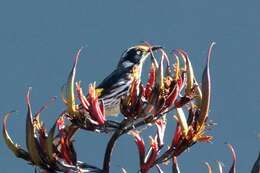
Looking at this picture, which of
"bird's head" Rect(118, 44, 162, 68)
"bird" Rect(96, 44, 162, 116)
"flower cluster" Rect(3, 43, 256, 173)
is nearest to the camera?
"flower cluster" Rect(3, 43, 256, 173)

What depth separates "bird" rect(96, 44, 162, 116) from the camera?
3709mm

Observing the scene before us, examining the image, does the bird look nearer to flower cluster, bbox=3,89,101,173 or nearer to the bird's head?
the bird's head

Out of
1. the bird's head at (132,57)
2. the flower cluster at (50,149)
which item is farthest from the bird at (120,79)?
the flower cluster at (50,149)

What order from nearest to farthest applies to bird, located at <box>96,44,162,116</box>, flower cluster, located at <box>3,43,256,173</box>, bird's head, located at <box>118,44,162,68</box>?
flower cluster, located at <box>3,43,256,173</box> < bird, located at <box>96,44,162,116</box> < bird's head, located at <box>118,44,162,68</box>

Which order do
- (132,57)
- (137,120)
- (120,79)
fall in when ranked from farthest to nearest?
(132,57)
(120,79)
(137,120)

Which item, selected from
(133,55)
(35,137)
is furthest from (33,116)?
(133,55)

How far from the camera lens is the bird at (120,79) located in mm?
3709

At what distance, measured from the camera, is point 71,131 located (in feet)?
11.2

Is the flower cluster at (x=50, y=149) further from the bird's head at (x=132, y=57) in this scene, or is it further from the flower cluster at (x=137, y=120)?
the bird's head at (x=132, y=57)

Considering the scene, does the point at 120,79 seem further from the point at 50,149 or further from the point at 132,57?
the point at 50,149

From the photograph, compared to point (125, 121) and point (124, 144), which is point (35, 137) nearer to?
point (125, 121)

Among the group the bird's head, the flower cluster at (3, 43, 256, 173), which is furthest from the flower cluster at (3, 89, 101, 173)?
the bird's head

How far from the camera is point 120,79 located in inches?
150

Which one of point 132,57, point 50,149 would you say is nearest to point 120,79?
point 132,57
